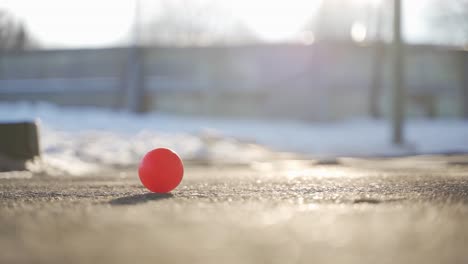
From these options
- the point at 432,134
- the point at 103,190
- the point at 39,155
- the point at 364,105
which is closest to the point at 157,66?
the point at 364,105

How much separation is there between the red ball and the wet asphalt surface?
0.16 m

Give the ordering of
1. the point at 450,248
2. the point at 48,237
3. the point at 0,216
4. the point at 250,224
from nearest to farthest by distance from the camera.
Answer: the point at 450,248 < the point at 48,237 < the point at 250,224 < the point at 0,216

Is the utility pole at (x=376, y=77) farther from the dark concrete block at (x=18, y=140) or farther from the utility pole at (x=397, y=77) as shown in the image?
the dark concrete block at (x=18, y=140)

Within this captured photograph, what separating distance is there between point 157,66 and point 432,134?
33.9ft

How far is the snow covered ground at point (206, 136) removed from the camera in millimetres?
15180

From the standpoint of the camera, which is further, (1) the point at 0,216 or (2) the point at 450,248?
(1) the point at 0,216

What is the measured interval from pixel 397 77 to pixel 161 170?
13.7 m

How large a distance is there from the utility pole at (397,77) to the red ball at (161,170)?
13.4m

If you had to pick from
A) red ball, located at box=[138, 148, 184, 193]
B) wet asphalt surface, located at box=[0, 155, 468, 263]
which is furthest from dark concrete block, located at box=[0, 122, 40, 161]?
red ball, located at box=[138, 148, 184, 193]

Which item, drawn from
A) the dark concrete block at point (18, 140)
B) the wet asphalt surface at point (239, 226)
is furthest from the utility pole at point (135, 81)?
the wet asphalt surface at point (239, 226)

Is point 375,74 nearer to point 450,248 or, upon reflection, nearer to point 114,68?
point 114,68

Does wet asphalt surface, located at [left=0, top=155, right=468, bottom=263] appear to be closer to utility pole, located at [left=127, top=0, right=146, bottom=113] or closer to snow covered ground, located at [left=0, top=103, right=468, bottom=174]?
snow covered ground, located at [left=0, top=103, right=468, bottom=174]

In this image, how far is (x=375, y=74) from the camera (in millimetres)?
22938

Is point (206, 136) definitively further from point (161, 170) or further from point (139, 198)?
point (139, 198)
